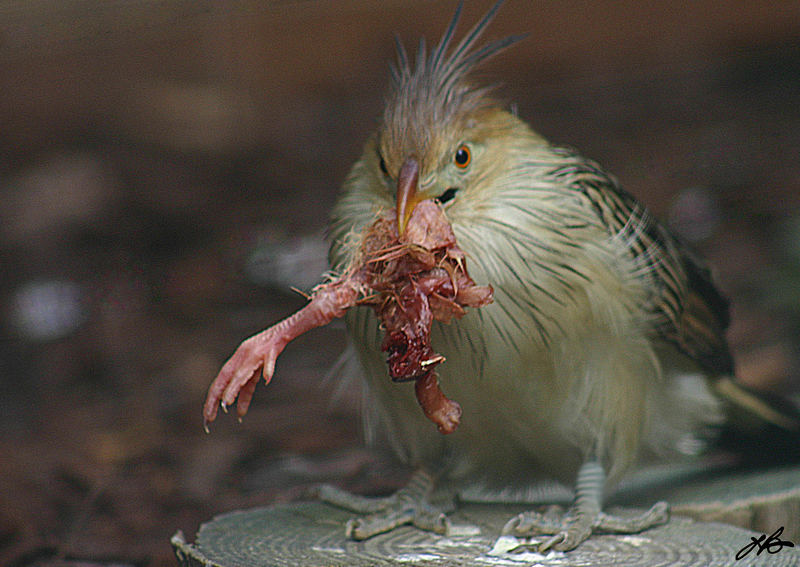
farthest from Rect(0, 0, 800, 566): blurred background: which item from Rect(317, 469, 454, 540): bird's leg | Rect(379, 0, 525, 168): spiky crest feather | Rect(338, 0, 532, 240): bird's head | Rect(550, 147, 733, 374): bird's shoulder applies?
Rect(379, 0, 525, 168): spiky crest feather

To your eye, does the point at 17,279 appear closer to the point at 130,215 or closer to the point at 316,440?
the point at 130,215

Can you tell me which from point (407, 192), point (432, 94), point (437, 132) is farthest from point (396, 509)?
point (432, 94)

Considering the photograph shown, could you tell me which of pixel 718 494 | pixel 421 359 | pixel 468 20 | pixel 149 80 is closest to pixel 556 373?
pixel 421 359

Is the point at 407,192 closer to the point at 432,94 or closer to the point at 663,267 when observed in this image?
the point at 432,94

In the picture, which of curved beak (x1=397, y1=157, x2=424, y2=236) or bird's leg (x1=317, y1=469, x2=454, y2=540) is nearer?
curved beak (x1=397, y1=157, x2=424, y2=236)

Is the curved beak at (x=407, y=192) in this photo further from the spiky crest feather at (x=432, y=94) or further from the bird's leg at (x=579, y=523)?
the bird's leg at (x=579, y=523)
